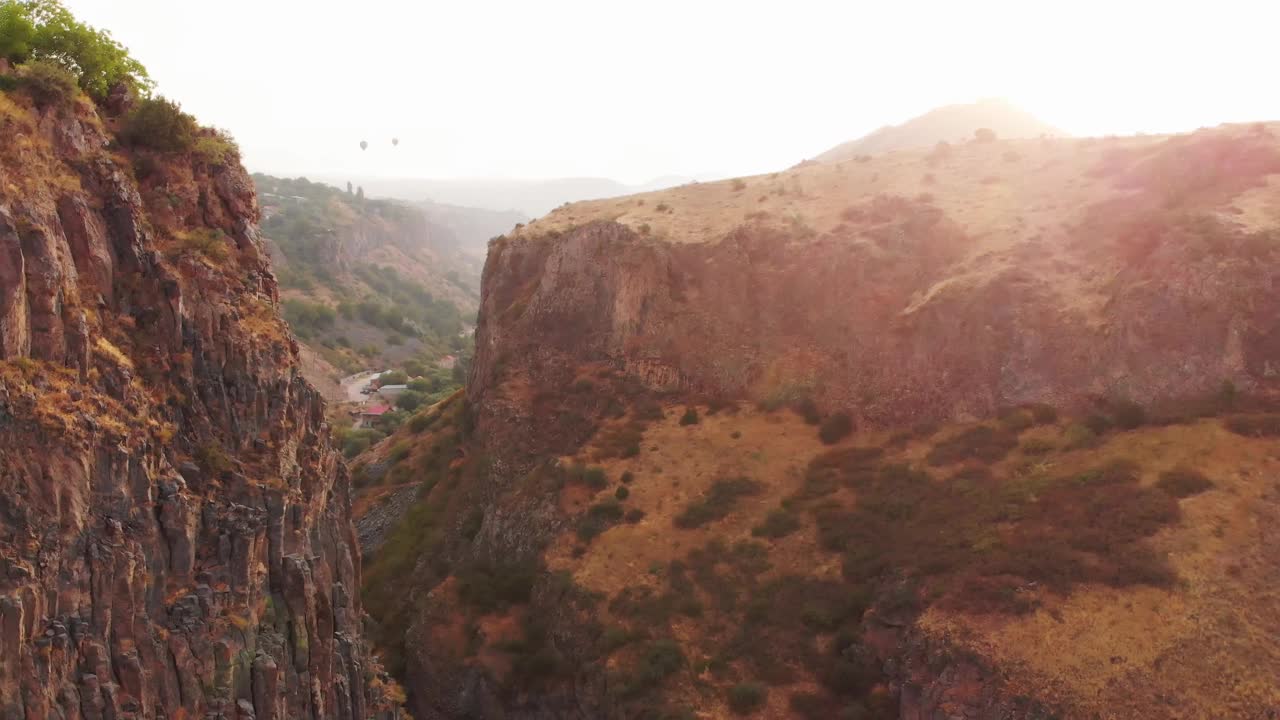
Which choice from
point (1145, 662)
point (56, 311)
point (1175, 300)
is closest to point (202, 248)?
point (56, 311)

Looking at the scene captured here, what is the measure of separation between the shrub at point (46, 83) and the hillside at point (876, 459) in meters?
30.2

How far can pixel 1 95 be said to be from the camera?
66.1 feet

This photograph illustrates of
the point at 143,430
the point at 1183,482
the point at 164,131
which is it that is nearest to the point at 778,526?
the point at 1183,482

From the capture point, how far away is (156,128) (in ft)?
82.4

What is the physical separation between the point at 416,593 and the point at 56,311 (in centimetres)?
3306

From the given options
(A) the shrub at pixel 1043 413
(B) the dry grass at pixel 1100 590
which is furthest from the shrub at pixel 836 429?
(A) the shrub at pixel 1043 413

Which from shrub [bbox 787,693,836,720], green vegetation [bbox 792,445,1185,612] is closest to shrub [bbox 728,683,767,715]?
shrub [bbox 787,693,836,720]

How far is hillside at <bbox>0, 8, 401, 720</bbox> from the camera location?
18.0 meters

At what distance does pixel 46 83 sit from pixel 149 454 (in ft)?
35.0

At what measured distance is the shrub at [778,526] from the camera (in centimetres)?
4122

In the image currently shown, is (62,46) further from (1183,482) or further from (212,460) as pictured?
(1183,482)

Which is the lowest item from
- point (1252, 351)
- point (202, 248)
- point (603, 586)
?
point (603, 586)

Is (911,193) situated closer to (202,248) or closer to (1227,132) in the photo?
(1227,132)

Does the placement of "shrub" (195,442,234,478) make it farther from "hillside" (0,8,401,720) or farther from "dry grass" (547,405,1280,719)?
"dry grass" (547,405,1280,719)
